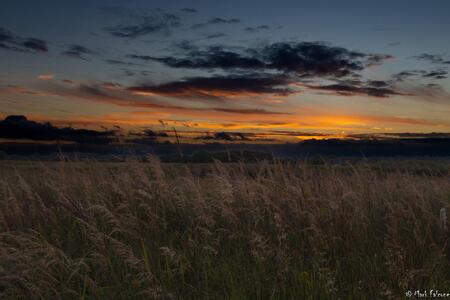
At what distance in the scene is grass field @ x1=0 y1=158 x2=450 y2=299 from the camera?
17.1ft

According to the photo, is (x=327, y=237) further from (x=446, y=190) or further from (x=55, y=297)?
(x=446, y=190)

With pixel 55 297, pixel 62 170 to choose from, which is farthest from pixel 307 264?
pixel 62 170

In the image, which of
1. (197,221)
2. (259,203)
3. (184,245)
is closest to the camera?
(184,245)

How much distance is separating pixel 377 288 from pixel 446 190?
20.3 ft

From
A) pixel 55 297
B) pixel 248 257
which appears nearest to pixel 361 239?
pixel 248 257

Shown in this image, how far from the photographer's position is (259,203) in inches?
333

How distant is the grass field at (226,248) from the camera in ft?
17.1

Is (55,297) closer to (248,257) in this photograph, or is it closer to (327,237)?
(248,257)

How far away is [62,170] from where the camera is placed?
11.0 meters

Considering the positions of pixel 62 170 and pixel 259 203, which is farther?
pixel 62 170

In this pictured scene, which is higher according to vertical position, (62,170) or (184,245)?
(62,170)

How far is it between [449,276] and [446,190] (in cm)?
510

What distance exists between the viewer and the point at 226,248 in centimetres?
671

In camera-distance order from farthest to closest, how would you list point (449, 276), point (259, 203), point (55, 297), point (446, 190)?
point (446, 190) < point (259, 203) < point (449, 276) < point (55, 297)
